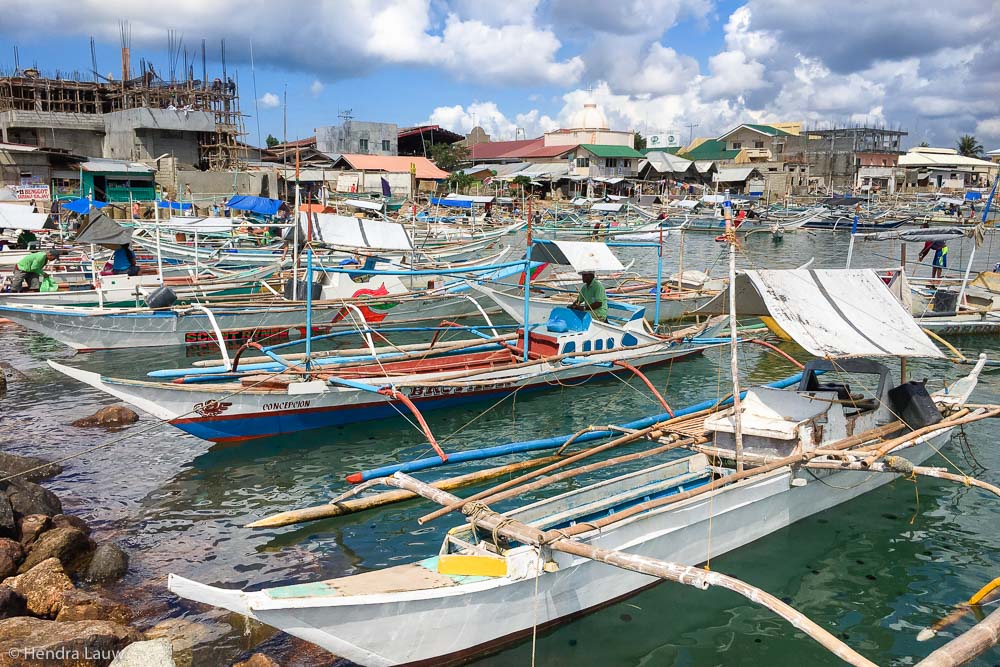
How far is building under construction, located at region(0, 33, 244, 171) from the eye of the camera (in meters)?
52.1

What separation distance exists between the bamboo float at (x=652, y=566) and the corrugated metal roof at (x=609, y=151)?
69625 millimetres

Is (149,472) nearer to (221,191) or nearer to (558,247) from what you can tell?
(558,247)

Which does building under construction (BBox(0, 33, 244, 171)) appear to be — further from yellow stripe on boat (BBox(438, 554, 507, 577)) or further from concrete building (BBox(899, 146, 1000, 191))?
concrete building (BBox(899, 146, 1000, 191))

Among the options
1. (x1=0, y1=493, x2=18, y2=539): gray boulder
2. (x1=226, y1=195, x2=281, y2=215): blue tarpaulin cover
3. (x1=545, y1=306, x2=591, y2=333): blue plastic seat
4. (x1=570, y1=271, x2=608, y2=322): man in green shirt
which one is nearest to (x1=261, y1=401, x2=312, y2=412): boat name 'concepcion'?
(x1=0, y1=493, x2=18, y2=539): gray boulder

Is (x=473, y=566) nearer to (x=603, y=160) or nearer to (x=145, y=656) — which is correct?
(x=145, y=656)

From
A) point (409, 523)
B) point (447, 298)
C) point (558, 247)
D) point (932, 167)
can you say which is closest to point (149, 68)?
point (447, 298)

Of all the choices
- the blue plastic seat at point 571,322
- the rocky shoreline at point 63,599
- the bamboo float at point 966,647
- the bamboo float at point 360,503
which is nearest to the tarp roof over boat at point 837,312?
the bamboo float at point 966,647

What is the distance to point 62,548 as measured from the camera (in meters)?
8.52

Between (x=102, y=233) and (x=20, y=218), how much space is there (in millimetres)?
13359

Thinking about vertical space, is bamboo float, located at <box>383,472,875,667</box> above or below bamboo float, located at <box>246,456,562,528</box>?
above

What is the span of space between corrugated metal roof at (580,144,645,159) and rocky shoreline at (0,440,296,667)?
68.6m

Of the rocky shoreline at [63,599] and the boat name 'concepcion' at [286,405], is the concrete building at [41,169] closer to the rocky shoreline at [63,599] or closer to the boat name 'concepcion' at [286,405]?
the boat name 'concepcion' at [286,405]

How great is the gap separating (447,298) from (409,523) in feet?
44.0

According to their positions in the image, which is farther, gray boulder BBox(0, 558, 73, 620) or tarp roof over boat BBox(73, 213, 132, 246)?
tarp roof over boat BBox(73, 213, 132, 246)
